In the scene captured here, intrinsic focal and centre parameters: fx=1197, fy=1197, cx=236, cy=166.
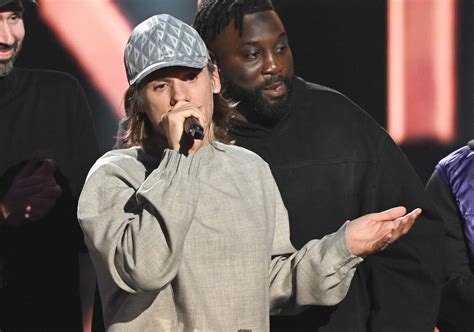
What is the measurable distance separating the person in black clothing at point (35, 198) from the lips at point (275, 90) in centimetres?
52

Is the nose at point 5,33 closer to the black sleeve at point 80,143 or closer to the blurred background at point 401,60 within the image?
the black sleeve at point 80,143

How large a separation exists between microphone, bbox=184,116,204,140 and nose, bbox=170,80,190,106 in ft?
0.31

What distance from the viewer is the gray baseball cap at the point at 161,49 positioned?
249cm

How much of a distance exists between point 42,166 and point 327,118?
76 cm

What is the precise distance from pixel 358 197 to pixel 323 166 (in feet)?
0.40

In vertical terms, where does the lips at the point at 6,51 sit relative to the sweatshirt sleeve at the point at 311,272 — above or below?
above

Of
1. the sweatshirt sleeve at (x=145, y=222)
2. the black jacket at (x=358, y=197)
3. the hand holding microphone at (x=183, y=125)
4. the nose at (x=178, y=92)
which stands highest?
the nose at (x=178, y=92)

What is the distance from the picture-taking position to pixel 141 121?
261 cm

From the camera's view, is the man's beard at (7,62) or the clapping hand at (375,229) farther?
the man's beard at (7,62)

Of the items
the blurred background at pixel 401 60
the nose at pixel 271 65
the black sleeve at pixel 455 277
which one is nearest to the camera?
the nose at pixel 271 65

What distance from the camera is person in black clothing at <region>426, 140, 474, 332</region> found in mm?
3414

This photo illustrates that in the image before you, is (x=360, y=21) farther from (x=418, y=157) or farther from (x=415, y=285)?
(x=415, y=285)

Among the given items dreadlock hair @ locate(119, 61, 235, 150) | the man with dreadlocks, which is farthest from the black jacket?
dreadlock hair @ locate(119, 61, 235, 150)

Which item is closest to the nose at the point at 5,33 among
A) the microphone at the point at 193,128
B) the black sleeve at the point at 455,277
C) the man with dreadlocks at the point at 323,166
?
the man with dreadlocks at the point at 323,166
